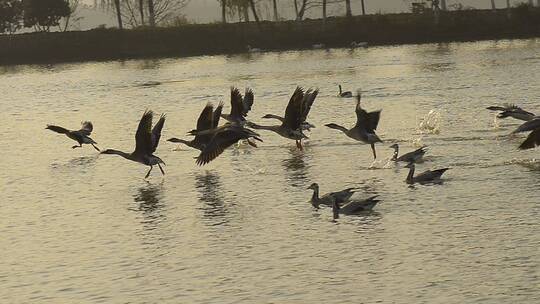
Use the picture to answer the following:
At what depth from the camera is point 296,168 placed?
82.1 ft

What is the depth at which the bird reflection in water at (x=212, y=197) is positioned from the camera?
1995 cm

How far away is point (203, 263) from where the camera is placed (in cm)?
1658

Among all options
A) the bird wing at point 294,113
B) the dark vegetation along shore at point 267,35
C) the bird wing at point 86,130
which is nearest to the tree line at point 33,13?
the dark vegetation along shore at point 267,35

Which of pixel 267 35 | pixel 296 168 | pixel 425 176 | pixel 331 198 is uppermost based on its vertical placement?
pixel 267 35

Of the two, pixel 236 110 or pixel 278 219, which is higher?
pixel 236 110

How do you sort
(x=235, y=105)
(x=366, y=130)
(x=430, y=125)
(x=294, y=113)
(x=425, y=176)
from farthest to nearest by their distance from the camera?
(x=430, y=125) < (x=235, y=105) < (x=294, y=113) < (x=366, y=130) < (x=425, y=176)

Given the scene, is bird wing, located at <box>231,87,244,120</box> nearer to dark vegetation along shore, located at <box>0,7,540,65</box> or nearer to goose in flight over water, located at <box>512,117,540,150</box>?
goose in flight over water, located at <box>512,117,540,150</box>

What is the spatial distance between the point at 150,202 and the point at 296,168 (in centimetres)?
407

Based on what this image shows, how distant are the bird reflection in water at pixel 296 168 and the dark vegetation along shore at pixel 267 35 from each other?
6259 cm

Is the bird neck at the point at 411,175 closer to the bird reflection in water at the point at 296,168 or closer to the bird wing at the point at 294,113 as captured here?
the bird reflection in water at the point at 296,168

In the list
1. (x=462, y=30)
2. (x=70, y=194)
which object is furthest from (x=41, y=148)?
(x=462, y=30)

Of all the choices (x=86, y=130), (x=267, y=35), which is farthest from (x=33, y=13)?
(x=86, y=130)

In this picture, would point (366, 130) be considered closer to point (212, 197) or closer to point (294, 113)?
point (294, 113)

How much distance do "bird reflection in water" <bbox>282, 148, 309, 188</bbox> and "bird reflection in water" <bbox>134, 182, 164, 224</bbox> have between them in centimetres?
250
